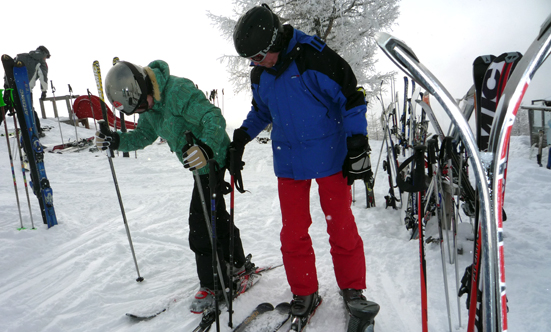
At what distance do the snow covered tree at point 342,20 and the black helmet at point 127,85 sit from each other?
1118cm

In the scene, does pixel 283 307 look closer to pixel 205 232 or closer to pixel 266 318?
pixel 266 318

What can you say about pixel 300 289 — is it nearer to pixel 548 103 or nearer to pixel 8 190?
pixel 8 190

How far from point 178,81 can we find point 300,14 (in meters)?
12.3

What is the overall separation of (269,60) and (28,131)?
12.7 ft

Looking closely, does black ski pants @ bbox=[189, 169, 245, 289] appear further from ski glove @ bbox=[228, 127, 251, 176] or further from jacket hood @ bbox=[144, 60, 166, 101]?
jacket hood @ bbox=[144, 60, 166, 101]

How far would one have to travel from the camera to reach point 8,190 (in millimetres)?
5945

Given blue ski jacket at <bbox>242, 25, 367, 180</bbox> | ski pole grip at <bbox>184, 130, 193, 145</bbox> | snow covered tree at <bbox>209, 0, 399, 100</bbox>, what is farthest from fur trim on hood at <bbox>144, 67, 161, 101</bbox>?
snow covered tree at <bbox>209, 0, 399, 100</bbox>

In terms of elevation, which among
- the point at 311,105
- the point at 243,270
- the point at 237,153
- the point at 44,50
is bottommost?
the point at 243,270

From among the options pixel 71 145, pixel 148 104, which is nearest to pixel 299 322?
pixel 148 104

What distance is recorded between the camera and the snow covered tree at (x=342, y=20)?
12016mm

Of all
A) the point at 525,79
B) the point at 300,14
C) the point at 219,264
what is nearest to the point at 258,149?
the point at 300,14

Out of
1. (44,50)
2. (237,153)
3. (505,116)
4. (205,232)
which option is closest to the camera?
(505,116)

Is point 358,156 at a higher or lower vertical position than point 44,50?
lower

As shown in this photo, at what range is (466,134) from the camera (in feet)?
2.66
